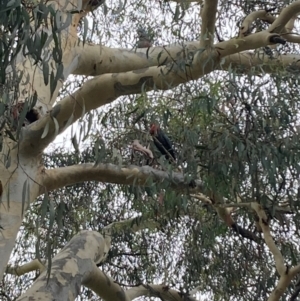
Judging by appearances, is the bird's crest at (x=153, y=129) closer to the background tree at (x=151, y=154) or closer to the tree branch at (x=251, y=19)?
the background tree at (x=151, y=154)

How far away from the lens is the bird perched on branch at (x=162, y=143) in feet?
9.30

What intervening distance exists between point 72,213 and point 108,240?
448mm

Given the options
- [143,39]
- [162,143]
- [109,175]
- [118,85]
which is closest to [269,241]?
[162,143]

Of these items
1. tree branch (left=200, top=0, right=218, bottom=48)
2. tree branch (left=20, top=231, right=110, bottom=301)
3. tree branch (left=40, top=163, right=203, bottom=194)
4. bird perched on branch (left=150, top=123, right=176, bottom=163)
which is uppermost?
tree branch (left=200, top=0, right=218, bottom=48)

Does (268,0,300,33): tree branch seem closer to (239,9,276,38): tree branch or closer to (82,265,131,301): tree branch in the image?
(239,9,276,38): tree branch

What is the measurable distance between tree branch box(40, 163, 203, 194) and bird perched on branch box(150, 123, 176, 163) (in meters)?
0.16

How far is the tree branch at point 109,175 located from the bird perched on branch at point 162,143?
0.52 feet

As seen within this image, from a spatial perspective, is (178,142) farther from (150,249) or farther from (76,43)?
(150,249)

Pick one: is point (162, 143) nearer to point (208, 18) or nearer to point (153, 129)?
point (153, 129)

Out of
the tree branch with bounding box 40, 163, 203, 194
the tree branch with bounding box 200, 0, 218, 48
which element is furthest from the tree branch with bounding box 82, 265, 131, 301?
the tree branch with bounding box 200, 0, 218, 48

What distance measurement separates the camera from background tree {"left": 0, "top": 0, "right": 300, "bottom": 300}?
224 cm

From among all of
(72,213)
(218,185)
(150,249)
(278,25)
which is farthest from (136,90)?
(150,249)

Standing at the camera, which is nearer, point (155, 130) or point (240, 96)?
point (240, 96)

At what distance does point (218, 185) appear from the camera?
2.62 m
